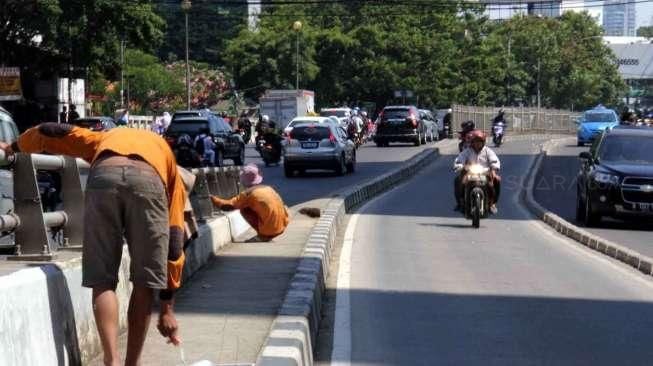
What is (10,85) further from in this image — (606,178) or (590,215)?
(606,178)

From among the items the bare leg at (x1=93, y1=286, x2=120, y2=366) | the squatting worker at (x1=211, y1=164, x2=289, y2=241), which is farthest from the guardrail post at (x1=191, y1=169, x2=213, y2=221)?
the bare leg at (x1=93, y1=286, x2=120, y2=366)

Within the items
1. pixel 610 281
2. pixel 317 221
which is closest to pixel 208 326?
pixel 610 281

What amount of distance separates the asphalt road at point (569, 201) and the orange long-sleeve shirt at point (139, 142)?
468 inches

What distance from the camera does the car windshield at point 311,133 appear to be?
37250mm

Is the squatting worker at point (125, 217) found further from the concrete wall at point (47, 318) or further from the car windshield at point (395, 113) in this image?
the car windshield at point (395, 113)

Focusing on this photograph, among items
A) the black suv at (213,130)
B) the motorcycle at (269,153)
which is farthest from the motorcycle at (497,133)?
the black suv at (213,130)

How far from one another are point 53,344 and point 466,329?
16.2 feet

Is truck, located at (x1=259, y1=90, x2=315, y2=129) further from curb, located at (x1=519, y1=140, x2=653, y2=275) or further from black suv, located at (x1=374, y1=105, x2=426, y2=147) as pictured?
curb, located at (x1=519, y1=140, x2=653, y2=275)

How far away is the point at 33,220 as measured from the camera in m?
7.67

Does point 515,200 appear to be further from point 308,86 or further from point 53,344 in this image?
point 308,86

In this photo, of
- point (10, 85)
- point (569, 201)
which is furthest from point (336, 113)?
point (569, 201)

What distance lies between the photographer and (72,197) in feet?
27.8

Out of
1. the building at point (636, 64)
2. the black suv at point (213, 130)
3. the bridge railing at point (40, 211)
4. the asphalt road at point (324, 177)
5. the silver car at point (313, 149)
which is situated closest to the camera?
the bridge railing at point (40, 211)

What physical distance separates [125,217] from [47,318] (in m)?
0.64
